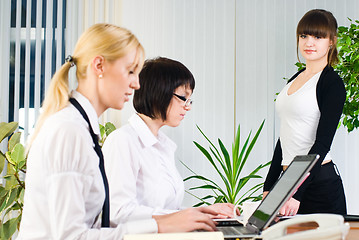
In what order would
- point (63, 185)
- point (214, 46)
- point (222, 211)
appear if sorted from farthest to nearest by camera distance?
point (214, 46) → point (222, 211) → point (63, 185)

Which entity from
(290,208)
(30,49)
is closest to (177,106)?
(290,208)

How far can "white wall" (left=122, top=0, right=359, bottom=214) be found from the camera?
174 inches

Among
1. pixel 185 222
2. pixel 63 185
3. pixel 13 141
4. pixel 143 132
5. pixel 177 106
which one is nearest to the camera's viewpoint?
pixel 63 185

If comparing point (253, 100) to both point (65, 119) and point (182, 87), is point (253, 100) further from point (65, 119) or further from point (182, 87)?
point (65, 119)

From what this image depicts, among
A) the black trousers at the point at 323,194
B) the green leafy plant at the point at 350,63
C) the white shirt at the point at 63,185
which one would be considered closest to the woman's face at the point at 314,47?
the black trousers at the point at 323,194

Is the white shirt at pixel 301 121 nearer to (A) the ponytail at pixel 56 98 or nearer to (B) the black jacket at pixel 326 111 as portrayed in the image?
(B) the black jacket at pixel 326 111

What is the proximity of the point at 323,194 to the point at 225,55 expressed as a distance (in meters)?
2.46

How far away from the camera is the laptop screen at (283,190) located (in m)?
1.24

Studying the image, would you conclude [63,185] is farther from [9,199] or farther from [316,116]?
[9,199]

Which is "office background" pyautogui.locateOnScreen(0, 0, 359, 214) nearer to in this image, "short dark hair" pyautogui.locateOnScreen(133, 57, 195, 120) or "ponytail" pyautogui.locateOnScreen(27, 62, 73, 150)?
"short dark hair" pyautogui.locateOnScreen(133, 57, 195, 120)

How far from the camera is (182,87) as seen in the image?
194 centimetres

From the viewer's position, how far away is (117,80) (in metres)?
1.40

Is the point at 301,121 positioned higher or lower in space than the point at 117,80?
lower

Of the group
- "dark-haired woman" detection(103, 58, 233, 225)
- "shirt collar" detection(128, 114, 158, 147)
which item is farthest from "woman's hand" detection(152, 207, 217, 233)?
"shirt collar" detection(128, 114, 158, 147)
